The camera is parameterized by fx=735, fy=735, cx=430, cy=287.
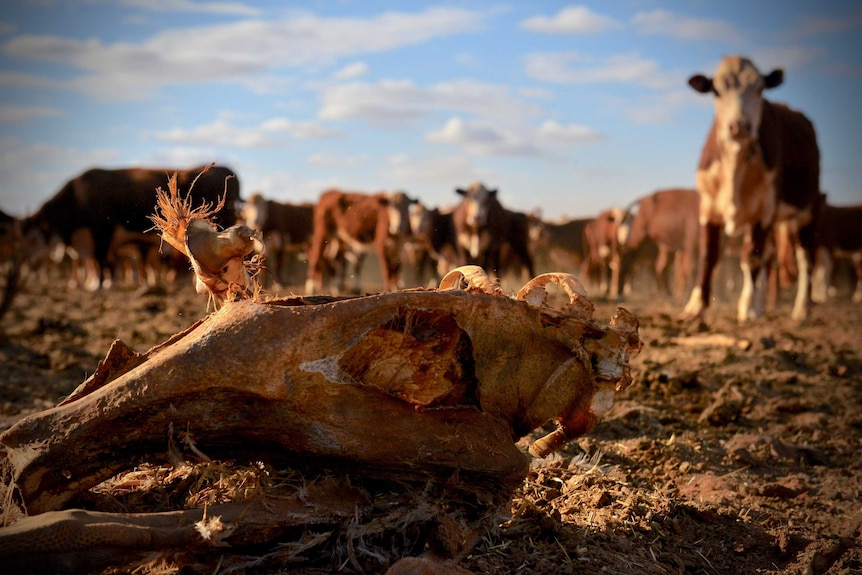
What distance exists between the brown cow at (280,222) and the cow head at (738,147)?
51.9ft

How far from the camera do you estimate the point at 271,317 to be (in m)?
2.42

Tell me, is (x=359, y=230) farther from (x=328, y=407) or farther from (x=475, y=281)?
(x=328, y=407)

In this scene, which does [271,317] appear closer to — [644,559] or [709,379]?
[644,559]

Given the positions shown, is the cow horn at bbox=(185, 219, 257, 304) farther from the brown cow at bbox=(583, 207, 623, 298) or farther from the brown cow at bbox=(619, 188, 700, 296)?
the brown cow at bbox=(583, 207, 623, 298)

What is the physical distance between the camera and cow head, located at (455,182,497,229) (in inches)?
696

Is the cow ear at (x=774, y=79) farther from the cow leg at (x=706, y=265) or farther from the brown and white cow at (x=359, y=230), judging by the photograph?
the brown and white cow at (x=359, y=230)

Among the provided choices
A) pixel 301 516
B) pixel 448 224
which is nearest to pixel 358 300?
pixel 301 516

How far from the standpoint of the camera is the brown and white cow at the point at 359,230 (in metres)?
19.3

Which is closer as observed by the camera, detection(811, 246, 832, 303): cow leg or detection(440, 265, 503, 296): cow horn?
detection(440, 265, 503, 296): cow horn

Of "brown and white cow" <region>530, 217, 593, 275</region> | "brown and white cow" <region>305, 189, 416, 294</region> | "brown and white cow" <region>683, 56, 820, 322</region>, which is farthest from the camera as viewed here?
"brown and white cow" <region>530, 217, 593, 275</region>

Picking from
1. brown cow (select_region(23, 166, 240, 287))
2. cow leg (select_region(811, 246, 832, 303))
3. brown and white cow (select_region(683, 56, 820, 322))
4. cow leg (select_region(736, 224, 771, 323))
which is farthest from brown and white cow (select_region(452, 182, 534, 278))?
cow leg (select_region(811, 246, 832, 303))

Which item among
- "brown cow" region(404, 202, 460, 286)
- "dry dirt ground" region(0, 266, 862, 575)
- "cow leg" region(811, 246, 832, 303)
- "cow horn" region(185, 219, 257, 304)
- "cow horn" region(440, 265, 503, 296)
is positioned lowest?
"dry dirt ground" region(0, 266, 862, 575)

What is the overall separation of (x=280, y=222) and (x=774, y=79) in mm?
17595

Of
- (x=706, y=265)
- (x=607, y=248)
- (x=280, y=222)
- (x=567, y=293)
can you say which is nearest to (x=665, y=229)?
→ (x=607, y=248)
